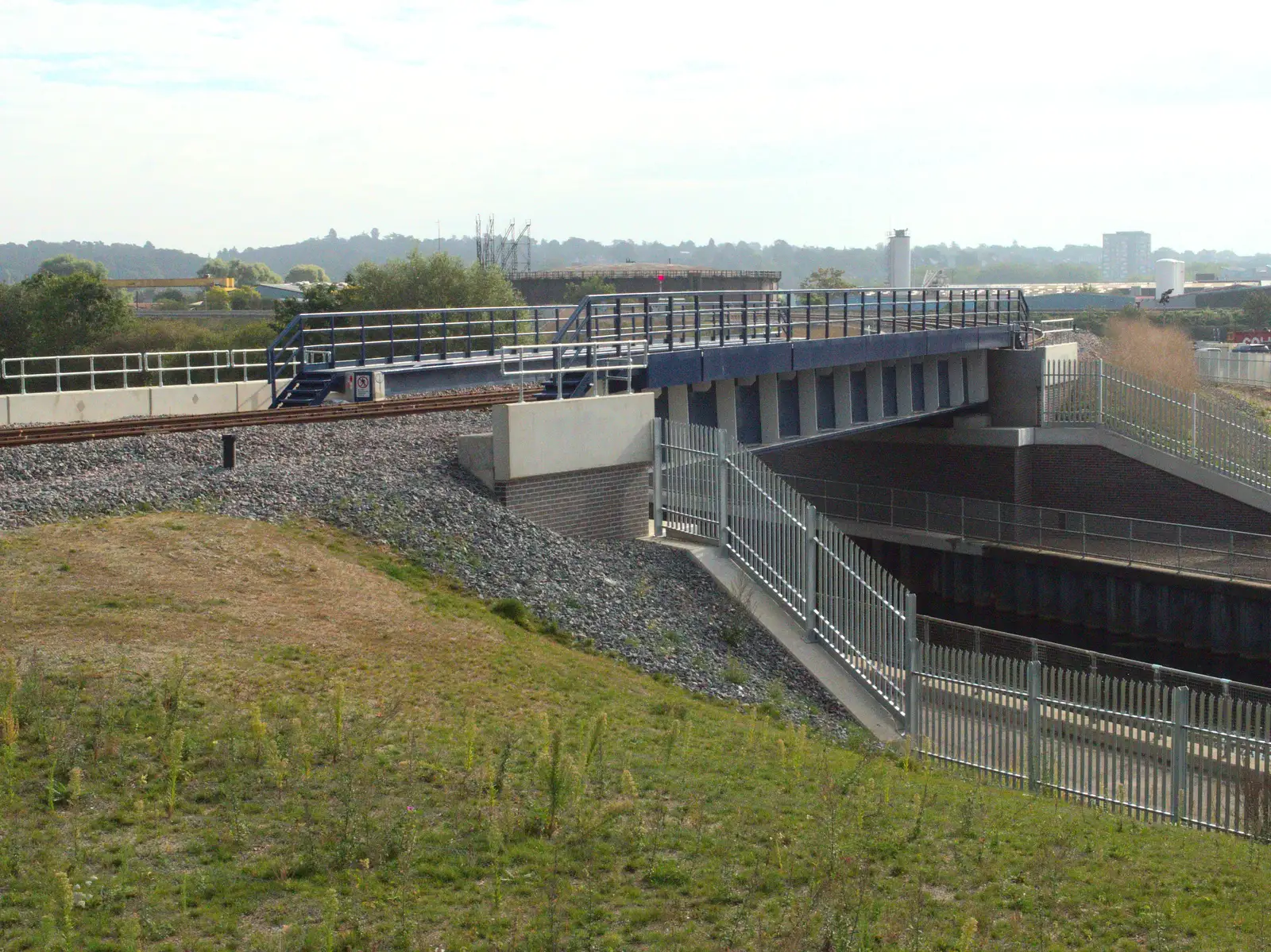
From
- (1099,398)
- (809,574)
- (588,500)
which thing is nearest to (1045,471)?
(1099,398)

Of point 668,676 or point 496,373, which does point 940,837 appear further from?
point 496,373

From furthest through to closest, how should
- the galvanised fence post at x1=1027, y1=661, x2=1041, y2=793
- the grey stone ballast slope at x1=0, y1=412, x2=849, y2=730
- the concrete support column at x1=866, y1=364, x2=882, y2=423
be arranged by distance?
the concrete support column at x1=866, y1=364, x2=882, y2=423 → the grey stone ballast slope at x1=0, y1=412, x2=849, y2=730 → the galvanised fence post at x1=1027, y1=661, x2=1041, y2=793

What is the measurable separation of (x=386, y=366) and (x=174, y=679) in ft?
57.2

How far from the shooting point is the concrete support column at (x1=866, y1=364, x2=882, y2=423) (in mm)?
32969

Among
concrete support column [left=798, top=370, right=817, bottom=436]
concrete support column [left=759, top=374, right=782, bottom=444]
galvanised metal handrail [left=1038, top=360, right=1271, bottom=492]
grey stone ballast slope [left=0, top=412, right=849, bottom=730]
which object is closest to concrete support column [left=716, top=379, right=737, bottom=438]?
concrete support column [left=759, top=374, right=782, bottom=444]

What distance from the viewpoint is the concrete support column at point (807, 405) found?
2956cm

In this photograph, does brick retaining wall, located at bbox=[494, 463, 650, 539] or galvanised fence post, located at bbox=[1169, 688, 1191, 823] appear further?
brick retaining wall, located at bbox=[494, 463, 650, 539]

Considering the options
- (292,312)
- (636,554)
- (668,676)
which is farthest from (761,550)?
(292,312)

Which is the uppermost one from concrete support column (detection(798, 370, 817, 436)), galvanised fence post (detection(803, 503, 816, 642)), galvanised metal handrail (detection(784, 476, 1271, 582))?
concrete support column (detection(798, 370, 817, 436))

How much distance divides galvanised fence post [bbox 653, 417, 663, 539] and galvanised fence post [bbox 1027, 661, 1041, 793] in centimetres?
669

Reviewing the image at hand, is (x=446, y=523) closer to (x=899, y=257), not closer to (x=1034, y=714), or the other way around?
(x=1034, y=714)

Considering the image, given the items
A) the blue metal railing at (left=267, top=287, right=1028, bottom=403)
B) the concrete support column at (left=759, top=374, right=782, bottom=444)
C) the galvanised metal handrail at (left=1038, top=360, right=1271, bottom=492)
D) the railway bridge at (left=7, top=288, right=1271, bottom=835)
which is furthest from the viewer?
the galvanised metal handrail at (left=1038, top=360, right=1271, bottom=492)

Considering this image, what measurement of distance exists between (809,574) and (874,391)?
612 inches

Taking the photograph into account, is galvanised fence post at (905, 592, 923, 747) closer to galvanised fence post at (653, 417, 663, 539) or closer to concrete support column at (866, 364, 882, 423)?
galvanised fence post at (653, 417, 663, 539)
